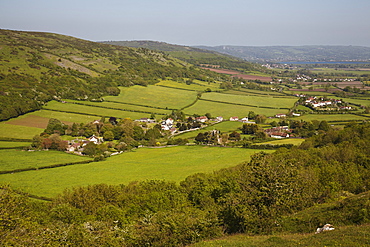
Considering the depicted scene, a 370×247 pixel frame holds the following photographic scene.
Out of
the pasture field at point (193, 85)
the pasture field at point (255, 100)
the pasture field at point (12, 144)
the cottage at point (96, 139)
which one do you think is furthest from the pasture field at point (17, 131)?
the pasture field at point (193, 85)

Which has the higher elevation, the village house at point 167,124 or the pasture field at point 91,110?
the pasture field at point 91,110

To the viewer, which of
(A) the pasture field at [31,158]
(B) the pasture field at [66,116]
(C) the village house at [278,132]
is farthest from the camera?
(B) the pasture field at [66,116]

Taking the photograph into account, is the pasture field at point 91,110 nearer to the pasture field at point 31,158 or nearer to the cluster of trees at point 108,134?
the cluster of trees at point 108,134

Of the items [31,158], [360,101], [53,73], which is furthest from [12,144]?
[360,101]

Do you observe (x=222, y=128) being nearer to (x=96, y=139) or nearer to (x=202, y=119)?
(x=202, y=119)

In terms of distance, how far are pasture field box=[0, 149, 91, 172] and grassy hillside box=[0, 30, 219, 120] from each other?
3082 cm

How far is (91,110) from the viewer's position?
355 ft

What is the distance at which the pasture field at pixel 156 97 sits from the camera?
129500 millimetres

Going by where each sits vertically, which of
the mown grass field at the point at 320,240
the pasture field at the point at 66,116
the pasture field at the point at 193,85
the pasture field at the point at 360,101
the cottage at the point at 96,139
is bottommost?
the cottage at the point at 96,139

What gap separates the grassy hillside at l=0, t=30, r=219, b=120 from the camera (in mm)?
103312

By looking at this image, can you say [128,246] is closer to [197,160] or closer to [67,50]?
[197,160]

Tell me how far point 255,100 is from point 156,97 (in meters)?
47.6

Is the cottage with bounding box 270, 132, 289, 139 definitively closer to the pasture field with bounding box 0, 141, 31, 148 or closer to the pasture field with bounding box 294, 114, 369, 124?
the pasture field with bounding box 294, 114, 369, 124

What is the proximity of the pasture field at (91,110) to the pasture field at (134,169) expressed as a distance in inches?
1552
